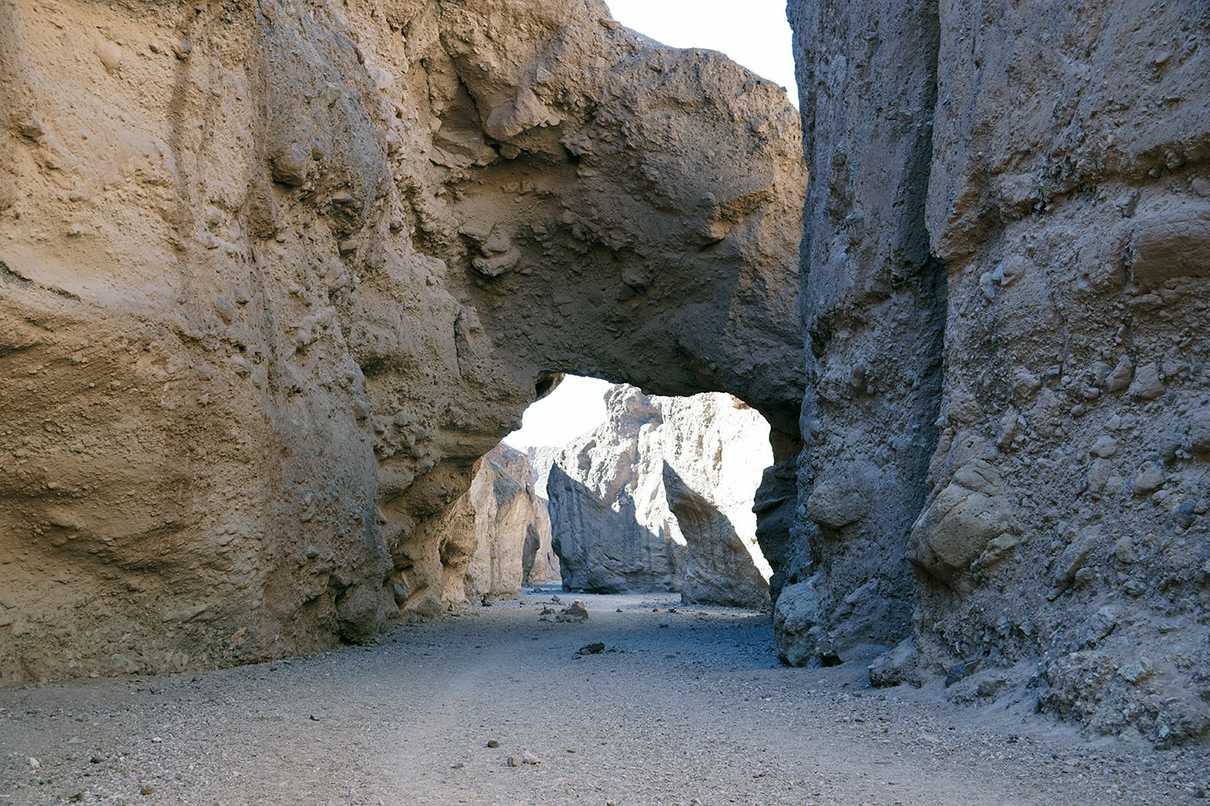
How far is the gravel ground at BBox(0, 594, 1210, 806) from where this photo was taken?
10.7ft

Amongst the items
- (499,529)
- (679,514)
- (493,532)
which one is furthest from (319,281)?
(499,529)

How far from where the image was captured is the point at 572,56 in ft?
36.0

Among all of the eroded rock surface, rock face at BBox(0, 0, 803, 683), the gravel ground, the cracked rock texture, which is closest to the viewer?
the gravel ground

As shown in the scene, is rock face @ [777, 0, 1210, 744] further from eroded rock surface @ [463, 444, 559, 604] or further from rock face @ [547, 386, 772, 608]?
rock face @ [547, 386, 772, 608]

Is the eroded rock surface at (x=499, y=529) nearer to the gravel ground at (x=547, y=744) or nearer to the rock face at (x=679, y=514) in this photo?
the rock face at (x=679, y=514)

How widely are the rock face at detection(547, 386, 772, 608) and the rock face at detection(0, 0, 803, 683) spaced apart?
574 centimetres

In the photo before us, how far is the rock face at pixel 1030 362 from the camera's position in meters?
4.23

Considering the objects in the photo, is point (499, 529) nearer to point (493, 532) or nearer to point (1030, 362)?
point (493, 532)

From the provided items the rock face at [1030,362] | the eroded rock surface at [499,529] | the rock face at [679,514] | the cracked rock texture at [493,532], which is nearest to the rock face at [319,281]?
the cracked rock texture at [493,532]

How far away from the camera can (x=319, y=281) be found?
7996 millimetres

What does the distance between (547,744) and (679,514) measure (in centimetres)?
1565

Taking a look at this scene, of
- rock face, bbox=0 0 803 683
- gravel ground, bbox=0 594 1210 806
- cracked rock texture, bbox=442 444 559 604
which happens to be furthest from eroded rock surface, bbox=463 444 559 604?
gravel ground, bbox=0 594 1210 806

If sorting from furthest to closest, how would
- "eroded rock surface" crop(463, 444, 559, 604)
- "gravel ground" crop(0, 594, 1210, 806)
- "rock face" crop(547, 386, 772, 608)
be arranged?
1. "eroded rock surface" crop(463, 444, 559, 604)
2. "rock face" crop(547, 386, 772, 608)
3. "gravel ground" crop(0, 594, 1210, 806)

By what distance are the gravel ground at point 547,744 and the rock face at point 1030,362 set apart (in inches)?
17.8
